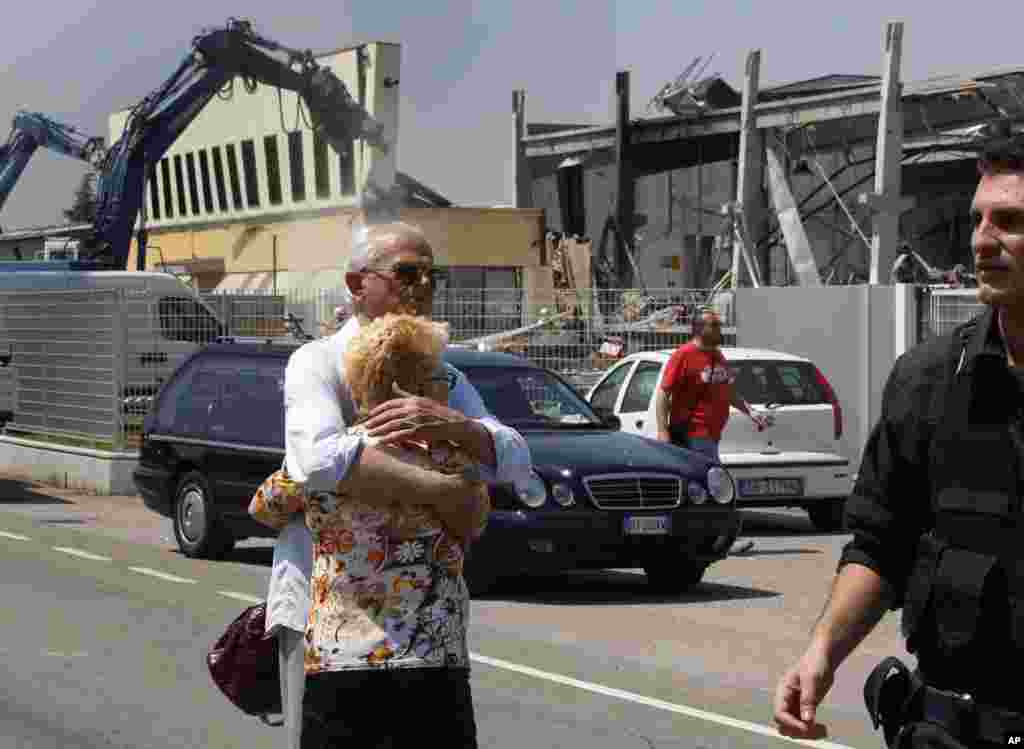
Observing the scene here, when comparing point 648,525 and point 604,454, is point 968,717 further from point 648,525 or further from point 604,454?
point 604,454

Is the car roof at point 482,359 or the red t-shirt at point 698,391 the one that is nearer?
the car roof at point 482,359

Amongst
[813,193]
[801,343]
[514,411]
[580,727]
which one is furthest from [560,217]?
[580,727]

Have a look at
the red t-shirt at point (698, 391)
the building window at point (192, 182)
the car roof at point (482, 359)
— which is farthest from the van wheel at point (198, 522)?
the building window at point (192, 182)

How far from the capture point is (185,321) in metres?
23.3

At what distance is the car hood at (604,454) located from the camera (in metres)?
12.9

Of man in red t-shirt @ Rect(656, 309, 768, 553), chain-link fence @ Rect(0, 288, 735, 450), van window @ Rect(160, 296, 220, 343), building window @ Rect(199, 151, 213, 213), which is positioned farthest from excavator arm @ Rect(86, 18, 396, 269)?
man in red t-shirt @ Rect(656, 309, 768, 553)

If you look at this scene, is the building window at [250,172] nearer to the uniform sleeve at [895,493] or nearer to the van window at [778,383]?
the van window at [778,383]

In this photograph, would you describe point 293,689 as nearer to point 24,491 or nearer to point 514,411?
point 514,411

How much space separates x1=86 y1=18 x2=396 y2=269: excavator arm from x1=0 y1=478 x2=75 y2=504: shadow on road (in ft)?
51.1

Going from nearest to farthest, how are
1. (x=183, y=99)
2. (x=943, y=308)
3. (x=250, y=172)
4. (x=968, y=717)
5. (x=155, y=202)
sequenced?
(x=968, y=717)
(x=943, y=308)
(x=183, y=99)
(x=250, y=172)
(x=155, y=202)

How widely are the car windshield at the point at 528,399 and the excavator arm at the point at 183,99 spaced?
25.0m

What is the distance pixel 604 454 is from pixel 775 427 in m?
4.59

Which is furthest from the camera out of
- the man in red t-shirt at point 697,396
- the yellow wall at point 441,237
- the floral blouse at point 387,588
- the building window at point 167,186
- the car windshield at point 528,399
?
the building window at point 167,186

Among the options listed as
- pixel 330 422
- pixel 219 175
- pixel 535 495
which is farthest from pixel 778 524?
pixel 219 175
